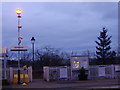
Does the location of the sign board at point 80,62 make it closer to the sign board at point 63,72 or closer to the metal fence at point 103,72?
the metal fence at point 103,72

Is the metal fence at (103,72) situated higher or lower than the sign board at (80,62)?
lower

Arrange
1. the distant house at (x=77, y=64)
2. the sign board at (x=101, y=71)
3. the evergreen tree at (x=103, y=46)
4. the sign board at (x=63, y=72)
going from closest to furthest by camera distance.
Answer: the sign board at (x=63, y=72) < the distant house at (x=77, y=64) < the sign board at (x=101, y=71) < the evergreen tree at (x=103, y=46)

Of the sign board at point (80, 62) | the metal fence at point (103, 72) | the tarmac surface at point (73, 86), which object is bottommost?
the tarmac surface at point (73, 86)

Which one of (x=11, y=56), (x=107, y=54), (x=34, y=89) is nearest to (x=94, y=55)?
(x=107, y=54)

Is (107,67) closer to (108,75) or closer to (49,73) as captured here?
(108,75)

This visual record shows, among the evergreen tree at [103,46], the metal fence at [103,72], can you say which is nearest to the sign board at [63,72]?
the metal fence at [103,72]

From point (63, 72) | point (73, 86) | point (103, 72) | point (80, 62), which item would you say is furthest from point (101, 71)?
point (73, 86)

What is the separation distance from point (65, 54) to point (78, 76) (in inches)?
791

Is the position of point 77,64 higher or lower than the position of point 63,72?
higher

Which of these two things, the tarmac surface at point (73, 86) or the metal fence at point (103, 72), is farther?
the metal fence at point (103, 72)

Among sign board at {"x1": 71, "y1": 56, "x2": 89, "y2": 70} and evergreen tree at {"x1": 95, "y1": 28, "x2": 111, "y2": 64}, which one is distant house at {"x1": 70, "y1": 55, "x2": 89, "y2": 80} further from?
evergreen tree at {"x1": 95, "y1": 28, "x2": 111, "y2": 64}

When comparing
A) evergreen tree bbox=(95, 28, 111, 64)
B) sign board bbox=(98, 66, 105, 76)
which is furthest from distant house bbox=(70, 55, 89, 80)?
evergreen tree bbox=(95, 28, 111, 64)

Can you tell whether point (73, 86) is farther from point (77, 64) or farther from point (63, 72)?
point (77, 64)

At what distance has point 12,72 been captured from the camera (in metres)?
24.7
